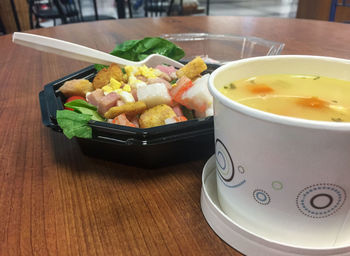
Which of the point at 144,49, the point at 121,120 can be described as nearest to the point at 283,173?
the point at 121,120

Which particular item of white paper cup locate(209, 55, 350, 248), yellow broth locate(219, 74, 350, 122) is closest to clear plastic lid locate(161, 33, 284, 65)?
yellow broth locate(219, 74, 350, 122)

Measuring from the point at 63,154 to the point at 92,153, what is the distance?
0.25 ft

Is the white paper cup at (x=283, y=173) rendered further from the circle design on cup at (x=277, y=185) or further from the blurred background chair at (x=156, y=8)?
the blurred background chair at (x=156, y=8)

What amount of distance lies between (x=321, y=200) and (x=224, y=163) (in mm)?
130

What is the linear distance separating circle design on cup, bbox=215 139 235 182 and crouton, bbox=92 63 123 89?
1.58 feet

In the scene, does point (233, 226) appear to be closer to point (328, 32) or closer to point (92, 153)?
point (92, 153)

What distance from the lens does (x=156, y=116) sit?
0.65 metres

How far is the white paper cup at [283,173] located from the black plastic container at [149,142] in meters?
0.13

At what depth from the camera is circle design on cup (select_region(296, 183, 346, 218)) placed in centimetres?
35

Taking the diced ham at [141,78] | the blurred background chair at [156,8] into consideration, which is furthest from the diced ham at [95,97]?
the blurred background chair at [156,8]

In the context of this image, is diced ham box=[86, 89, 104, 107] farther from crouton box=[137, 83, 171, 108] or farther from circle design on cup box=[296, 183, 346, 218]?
circle design on cup box=[296, 183, 346, 218]

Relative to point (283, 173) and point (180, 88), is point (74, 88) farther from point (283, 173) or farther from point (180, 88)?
point (283, 173)

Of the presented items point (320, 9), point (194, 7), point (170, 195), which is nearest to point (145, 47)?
point (170, 195)

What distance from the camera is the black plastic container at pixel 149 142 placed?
55cm
